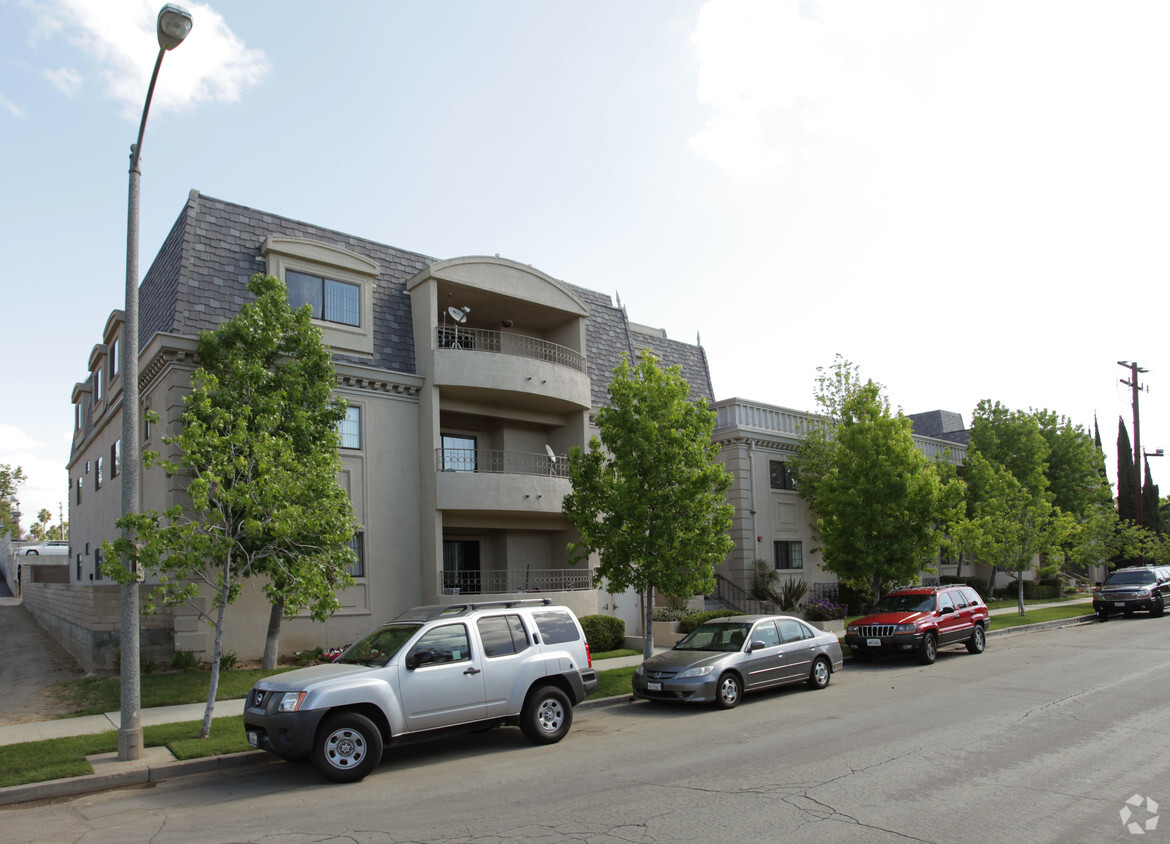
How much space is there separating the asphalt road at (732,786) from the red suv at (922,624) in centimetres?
517

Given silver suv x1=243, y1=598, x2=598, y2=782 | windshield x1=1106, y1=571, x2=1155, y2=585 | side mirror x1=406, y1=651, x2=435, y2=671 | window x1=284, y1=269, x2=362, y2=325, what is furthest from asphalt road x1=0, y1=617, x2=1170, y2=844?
windshield x1=1106, y1=571, x2=1155, y2=585

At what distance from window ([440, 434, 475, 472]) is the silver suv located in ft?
35.6

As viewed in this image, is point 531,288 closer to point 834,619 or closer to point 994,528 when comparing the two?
point 834,619

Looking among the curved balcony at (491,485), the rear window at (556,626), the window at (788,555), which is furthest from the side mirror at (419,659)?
the window at (788,555)

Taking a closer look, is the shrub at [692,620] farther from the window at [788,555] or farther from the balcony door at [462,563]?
the window at [788,555]

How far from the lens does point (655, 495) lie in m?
16.9

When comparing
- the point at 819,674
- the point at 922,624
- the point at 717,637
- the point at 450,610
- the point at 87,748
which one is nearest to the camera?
the point at 87,748

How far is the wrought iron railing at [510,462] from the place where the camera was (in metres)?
23.2

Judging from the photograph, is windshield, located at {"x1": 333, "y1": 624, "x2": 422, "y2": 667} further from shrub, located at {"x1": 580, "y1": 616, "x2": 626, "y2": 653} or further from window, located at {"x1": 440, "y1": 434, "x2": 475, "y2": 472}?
window, located at {"x1": 440, "y1": 434, "x2": 475, "y2": 472}

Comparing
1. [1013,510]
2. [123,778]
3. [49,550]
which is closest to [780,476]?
[1013,510]

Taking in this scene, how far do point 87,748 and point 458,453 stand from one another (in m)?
13.4

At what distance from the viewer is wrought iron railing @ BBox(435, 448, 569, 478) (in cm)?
2319

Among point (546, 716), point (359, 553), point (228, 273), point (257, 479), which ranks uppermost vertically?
point (228, 273)

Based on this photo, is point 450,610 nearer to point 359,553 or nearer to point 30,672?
point 359,553
